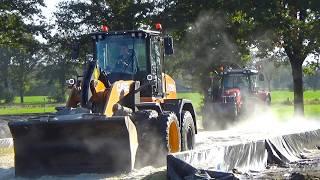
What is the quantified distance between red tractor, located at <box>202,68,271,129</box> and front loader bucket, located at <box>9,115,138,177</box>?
12242 millimetres

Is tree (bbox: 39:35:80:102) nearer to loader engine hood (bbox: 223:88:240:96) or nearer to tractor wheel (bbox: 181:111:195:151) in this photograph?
loader engine hood (bbox: 223:88:240:96)

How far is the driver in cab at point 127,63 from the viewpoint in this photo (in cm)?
1309

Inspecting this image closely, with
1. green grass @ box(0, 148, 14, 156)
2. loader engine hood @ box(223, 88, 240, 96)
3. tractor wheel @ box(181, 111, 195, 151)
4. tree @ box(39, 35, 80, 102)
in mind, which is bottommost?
green grass @ box(0, 148, 14, 156)

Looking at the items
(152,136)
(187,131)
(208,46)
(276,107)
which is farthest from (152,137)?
(276,107)

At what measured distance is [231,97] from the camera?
76.2 feet

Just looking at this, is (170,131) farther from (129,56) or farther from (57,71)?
(57,71)

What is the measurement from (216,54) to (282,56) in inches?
196

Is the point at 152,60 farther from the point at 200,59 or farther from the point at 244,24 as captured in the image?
the point at 200,59

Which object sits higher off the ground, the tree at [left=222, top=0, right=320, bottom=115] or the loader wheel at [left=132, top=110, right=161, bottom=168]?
the tree at [left=222, top=0, right=320, bottom=115]

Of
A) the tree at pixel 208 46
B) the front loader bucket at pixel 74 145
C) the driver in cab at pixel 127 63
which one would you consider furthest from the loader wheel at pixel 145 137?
the tree at pixel 208 46

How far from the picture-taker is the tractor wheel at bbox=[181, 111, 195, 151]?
43.7 ft

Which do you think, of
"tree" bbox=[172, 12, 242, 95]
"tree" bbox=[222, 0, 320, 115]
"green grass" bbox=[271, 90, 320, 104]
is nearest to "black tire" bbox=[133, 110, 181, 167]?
"tree" bbox=[222, 0, 320, 115]

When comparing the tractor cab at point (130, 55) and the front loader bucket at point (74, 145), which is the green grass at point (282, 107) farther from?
the front loader bucket at point (74, 145)

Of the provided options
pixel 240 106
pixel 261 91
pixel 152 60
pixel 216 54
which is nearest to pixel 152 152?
pixel 152 60
